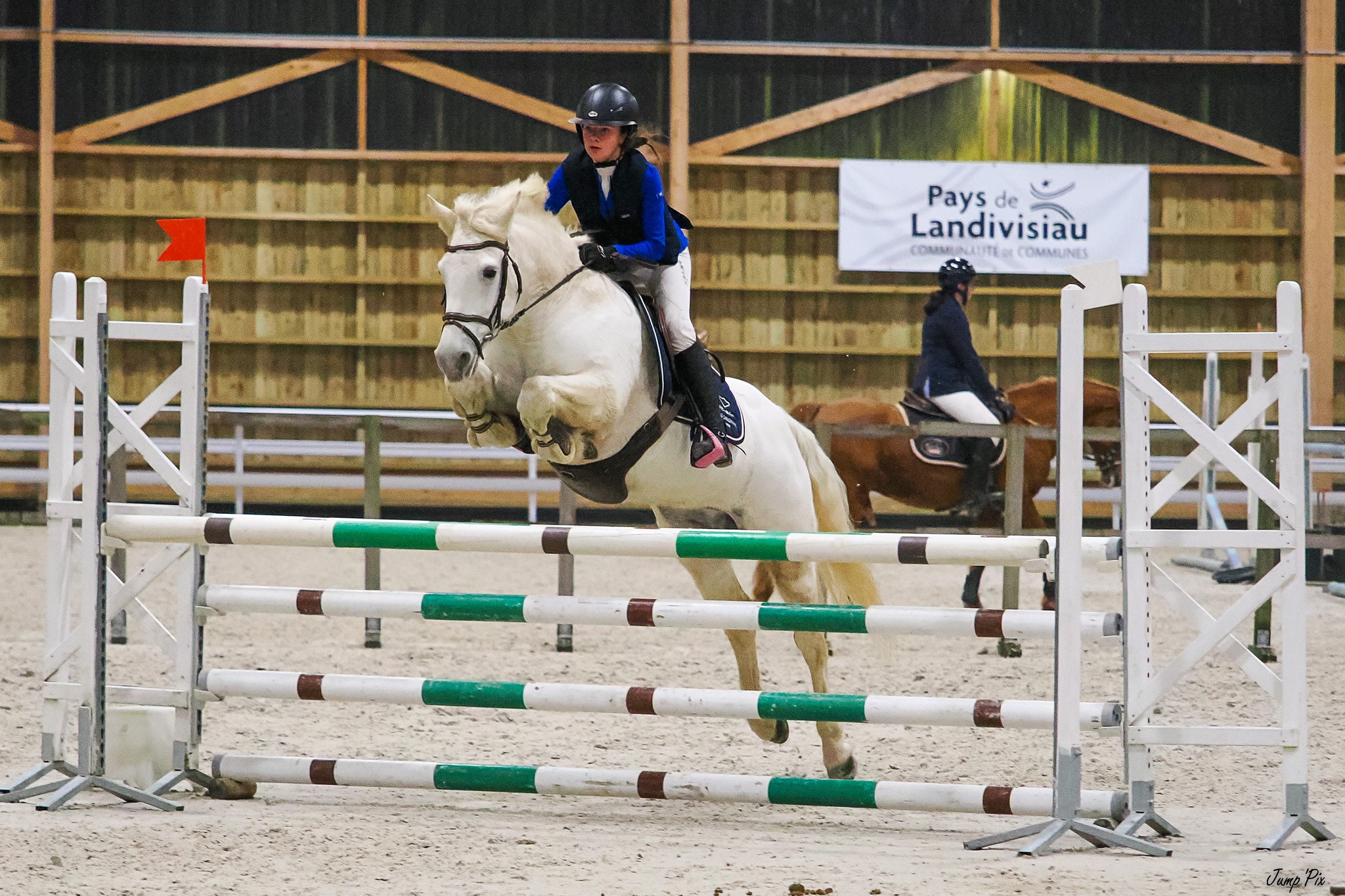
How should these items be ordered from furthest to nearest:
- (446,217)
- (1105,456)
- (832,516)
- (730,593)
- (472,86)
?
(472,86) → (1105,456) → (832,516) → (730,593) → (446,217)

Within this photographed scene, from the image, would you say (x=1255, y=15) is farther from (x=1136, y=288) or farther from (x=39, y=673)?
(x=39, y=673)

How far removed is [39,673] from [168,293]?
6.68 m

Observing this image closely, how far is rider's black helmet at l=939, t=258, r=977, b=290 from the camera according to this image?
6770 mm

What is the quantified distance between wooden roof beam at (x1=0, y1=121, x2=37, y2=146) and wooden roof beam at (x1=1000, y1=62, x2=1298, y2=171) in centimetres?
748

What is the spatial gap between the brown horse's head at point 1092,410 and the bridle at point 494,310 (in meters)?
4.47

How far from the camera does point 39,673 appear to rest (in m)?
4.92

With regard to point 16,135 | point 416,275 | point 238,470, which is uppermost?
point 16,135

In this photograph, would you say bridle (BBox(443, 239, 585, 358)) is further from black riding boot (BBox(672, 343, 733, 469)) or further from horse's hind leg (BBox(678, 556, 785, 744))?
horse's hind leg (BBox(678, 556, 785, 744))

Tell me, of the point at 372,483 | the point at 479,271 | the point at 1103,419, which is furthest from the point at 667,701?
the point at 1103,419

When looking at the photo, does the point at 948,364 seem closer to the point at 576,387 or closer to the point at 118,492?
the point at 118,492

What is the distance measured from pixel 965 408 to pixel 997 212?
4.31 metres

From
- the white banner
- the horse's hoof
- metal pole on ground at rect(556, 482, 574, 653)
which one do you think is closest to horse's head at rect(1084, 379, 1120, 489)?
metal pole on ground at rect(556, 482, 574, 653)

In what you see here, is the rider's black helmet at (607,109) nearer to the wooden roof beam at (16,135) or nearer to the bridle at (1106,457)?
the bridle at (1106,457)

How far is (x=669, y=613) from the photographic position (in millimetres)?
3141
